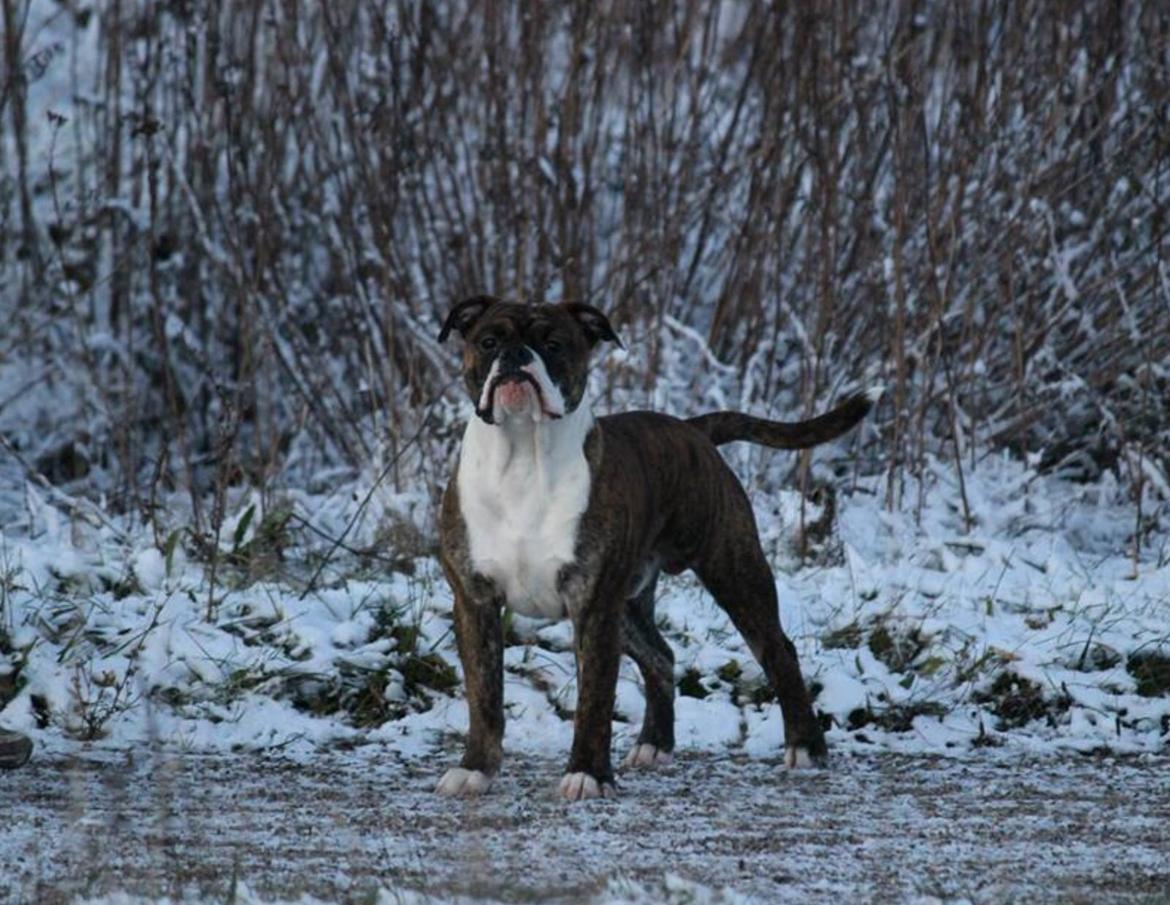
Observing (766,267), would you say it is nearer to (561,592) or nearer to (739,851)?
(561,592)

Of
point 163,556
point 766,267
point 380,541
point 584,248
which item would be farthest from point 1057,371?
point 163,556

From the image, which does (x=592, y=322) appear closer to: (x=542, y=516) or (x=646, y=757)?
(x=542, y=516)

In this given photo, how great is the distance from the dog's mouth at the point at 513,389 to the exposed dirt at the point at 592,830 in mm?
1027

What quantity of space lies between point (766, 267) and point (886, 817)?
5.52 meters

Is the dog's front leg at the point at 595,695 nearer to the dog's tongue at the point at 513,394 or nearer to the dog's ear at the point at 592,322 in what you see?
the dog's tongue at the point at 513,394

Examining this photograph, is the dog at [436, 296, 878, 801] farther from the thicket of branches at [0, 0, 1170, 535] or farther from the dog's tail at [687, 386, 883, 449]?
the thicket of branches at [0, 0, 1170, 535]

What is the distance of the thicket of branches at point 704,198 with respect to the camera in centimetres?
955

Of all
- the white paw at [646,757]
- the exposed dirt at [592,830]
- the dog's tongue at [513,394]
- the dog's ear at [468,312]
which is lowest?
the exposed dirt at [592,830]

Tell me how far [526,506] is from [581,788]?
2.48ft

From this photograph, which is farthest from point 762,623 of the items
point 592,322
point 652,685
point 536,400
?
point 536,400

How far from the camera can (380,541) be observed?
8281 millimetres

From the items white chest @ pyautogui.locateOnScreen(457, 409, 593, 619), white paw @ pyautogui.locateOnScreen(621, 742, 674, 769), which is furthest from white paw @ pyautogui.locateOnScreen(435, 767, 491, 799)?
white paw @ pyautogui.locateOnScreen(621, 742, 674, 769)

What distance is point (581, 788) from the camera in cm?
524

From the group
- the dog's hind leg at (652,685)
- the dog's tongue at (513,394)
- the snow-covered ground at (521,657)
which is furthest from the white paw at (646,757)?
the dog's tongue at (513,394)
